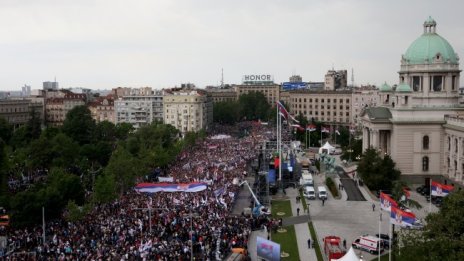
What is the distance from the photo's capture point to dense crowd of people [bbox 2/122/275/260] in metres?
36.3

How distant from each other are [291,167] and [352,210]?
50.6 feet

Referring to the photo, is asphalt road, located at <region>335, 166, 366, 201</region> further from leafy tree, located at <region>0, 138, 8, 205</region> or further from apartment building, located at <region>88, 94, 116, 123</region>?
apartment building, located at <region>88, 94, 116, 123</region>

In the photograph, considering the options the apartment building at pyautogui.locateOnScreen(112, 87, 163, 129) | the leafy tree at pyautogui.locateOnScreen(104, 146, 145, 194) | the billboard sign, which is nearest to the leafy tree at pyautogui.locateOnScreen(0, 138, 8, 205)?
the leafy tree at pyautogui.locateOnScreen(104, 146, 145, 194)

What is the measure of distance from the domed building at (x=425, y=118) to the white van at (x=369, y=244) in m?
30.0

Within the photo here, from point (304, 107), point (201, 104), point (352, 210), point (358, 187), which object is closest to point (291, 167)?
point (358, 187)

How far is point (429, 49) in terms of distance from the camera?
75.4m

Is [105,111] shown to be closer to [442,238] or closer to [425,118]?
[425,118]

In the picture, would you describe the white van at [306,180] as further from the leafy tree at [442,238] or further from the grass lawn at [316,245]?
the leafy tree at [442,238]

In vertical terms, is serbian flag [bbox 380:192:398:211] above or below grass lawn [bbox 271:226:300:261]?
above

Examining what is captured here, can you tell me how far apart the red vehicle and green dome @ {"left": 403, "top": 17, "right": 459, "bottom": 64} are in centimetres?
4483

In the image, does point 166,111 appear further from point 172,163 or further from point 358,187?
point 358,187

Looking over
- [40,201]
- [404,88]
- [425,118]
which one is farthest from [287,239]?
[404,88]

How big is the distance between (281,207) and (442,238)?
2722 cm

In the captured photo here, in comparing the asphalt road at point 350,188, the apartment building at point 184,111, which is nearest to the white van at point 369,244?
the asphalt road at point 350,188
